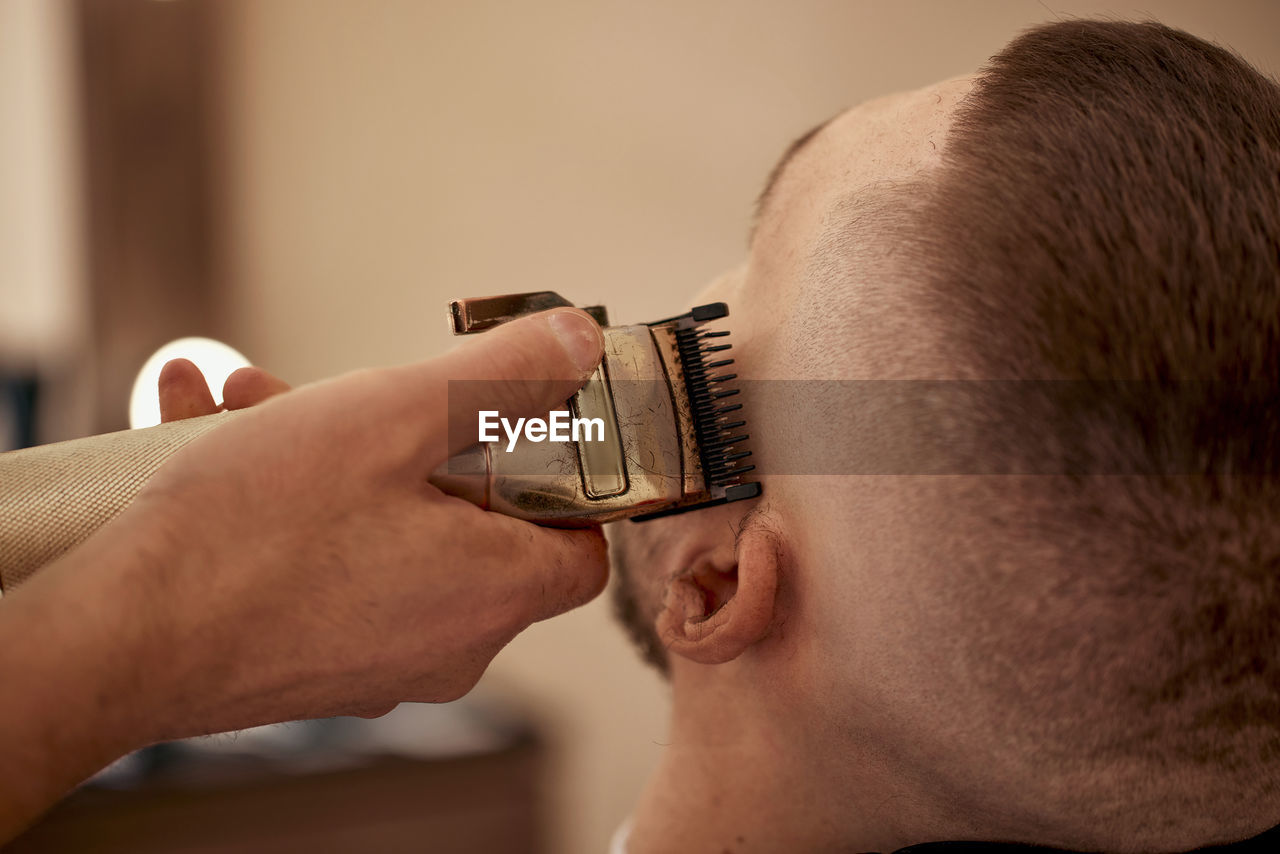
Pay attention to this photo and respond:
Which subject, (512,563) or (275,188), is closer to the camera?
(512,563)

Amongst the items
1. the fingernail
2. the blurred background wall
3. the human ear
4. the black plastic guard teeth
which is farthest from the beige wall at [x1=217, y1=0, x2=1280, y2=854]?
the fingernail

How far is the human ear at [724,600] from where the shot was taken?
66 cm

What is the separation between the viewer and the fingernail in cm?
63

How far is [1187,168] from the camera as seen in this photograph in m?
0.54

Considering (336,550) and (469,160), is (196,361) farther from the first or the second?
(336,550)

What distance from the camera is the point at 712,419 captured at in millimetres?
679

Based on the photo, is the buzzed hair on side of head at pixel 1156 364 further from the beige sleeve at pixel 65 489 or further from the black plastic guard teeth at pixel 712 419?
the beige sleeve at pixel 65 489

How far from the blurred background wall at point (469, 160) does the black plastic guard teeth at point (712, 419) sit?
257 millimetres

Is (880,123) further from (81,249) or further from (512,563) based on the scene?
(81,249)

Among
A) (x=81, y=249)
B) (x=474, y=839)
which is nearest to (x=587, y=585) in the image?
(x=474, y=839)

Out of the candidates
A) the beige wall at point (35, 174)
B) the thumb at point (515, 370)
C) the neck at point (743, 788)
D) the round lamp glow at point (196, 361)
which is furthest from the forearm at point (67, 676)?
the beige wall at point (35, 174)

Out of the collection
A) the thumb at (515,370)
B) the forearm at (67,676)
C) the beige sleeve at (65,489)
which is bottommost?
the forearm at (67,676)

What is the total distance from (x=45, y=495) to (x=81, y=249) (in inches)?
84.2

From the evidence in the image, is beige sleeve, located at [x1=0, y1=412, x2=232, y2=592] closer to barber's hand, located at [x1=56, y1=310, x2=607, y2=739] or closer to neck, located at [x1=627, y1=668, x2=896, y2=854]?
barber's hand, located at [x1=56, y1=310, x2=607, y2=739]
